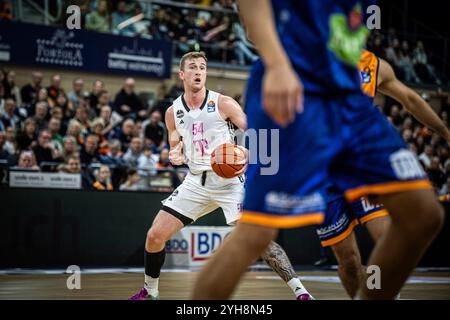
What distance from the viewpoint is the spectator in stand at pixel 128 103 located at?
1617 centimetres

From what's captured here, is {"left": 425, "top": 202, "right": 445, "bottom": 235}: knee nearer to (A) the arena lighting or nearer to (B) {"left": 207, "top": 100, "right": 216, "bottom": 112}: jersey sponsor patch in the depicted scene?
(B) {"left": 207, "top": 100, "right": 216, "bottom": 112}: jersey sponsor patch

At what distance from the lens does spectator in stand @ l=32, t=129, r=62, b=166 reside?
43.4ft

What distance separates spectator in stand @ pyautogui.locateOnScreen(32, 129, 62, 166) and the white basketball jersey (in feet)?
20.3

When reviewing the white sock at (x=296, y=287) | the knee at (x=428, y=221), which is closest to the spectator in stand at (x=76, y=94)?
the white sock at (x=296, y=287)

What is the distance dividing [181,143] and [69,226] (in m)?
5.63

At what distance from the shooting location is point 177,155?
7078mm

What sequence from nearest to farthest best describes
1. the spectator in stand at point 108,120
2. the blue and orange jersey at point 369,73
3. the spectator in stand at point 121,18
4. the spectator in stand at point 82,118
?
1. the blue and orange jersey at point 369,73
2. the spectator in stand at point 82,118
3. the spectator in stand at point 108,120
4. the spectator in stand at point 121,18

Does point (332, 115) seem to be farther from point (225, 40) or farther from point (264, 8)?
point (225, 40)

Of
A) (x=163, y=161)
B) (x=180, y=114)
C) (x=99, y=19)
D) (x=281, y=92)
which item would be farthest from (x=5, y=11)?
(x=281, y=92)

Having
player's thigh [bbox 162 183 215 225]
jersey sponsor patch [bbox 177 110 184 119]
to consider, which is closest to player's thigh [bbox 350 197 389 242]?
player's thigh [bbox 162 183 215 225]

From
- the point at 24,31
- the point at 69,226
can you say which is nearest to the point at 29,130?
the point at 69,226

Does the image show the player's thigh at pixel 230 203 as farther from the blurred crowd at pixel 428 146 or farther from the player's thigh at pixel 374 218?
the blurred crowd at pixel 428 146

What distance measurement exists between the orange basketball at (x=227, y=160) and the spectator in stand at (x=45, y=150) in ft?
22.4

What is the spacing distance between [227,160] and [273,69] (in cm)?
397
